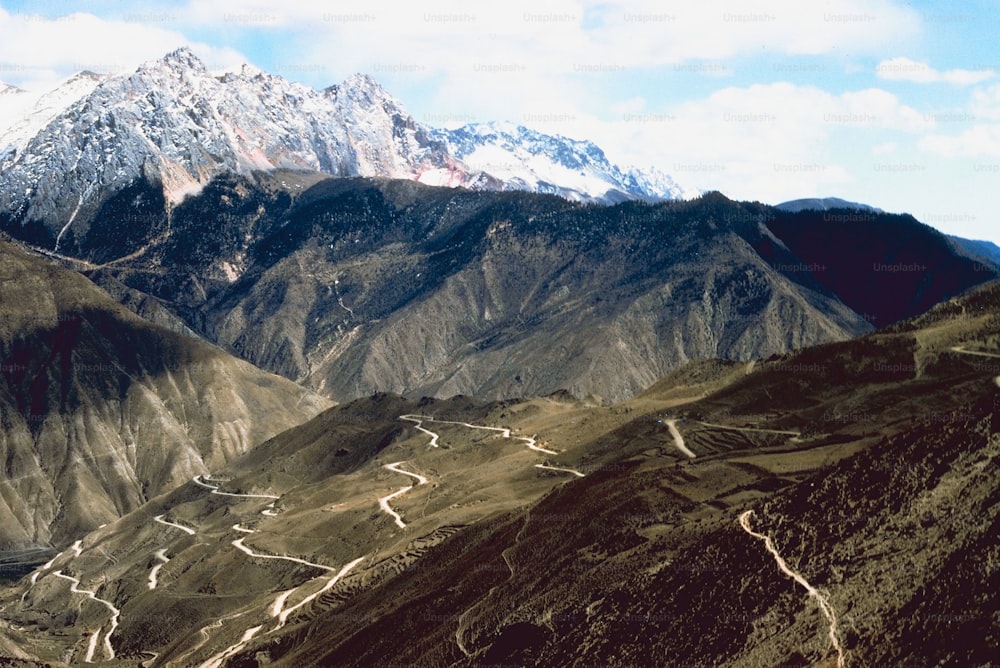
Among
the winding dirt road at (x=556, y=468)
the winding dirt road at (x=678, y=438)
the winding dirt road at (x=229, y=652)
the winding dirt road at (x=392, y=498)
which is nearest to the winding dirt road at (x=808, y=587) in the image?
the winding dirt road at (x=678, y=438)

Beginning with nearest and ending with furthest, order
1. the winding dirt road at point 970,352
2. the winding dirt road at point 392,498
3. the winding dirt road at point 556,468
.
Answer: the winding dirt road at point 970,352 → the winding dirt road at point 556,468 → the winding dirt road at point 392,498

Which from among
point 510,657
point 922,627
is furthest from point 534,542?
point 922,627

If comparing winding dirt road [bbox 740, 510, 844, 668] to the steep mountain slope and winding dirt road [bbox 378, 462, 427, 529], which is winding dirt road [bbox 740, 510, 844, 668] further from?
winding dirt road [bbox 378, 462, 427, 529]

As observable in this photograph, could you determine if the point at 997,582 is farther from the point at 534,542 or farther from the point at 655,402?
the point at 655,402

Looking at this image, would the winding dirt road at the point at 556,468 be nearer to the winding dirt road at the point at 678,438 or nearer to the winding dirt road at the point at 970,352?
the winding dirt road at the point at 678,438

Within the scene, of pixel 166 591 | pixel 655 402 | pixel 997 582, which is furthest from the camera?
pixel 655 402

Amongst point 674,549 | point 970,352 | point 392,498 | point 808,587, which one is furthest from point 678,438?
point 808,587

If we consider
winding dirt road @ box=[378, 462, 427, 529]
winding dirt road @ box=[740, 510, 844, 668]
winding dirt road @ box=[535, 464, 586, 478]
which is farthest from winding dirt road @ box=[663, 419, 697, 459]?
winding dirt road @ box=[740, 510, 844, 668]

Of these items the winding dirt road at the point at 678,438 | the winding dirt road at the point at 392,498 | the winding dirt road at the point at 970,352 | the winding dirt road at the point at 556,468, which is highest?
the winding dirt road at the point at 970,352
